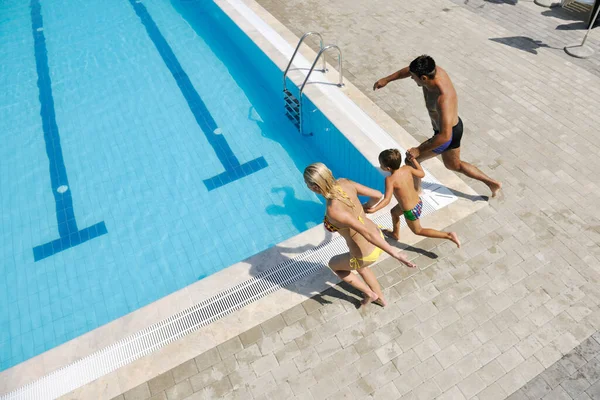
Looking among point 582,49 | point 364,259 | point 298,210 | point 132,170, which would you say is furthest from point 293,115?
point 582,49

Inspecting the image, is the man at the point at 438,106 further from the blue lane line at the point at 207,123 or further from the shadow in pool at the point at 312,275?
the blue lane line at the point at 207,123

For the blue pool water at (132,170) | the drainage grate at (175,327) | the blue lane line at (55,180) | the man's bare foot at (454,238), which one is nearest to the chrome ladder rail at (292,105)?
the blue pool water at (132,170)

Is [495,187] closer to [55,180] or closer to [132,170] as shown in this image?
[132,170]

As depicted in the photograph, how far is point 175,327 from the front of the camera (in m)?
4.11

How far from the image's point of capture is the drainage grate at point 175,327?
3811mm

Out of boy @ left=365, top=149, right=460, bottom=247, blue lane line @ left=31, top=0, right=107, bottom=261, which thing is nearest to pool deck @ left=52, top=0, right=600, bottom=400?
boy @ left=365, top=149, right=460, bottom=247

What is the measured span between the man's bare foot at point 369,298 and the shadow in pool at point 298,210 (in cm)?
179

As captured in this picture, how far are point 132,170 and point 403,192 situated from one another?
458 centimetres

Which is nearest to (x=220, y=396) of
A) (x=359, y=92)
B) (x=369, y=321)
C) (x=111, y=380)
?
(x=111, y=380)

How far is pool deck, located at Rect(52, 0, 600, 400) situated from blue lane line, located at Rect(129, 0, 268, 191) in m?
2.60

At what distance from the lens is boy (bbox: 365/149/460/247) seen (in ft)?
12.9

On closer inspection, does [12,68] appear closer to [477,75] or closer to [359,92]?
[359,92]

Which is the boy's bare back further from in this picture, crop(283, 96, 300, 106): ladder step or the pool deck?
crop(283, 96, 300, 106): ladder step

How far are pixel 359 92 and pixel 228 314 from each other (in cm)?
442
